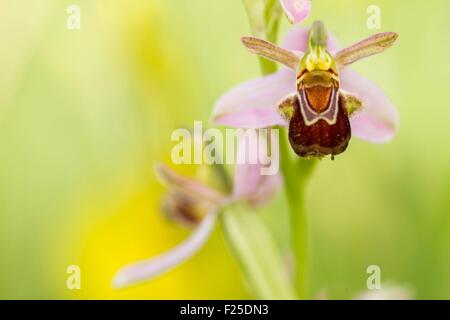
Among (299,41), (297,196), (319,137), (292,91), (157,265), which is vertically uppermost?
(299,41)

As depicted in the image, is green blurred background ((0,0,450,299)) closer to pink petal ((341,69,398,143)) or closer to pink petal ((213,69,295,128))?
pink petal ((341,69,398,143))

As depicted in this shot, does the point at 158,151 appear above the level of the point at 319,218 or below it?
above

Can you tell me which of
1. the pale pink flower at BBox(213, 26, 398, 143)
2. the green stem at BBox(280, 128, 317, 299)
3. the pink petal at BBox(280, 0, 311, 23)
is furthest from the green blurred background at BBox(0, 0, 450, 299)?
the pink petal at BBox(280, 0, 311, 23)

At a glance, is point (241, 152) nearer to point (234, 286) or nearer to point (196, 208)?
point (196, 208)

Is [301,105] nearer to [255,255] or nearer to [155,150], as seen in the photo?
[255,255]

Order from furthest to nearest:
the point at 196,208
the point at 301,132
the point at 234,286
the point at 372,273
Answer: the point at 234,286 → the point at 372,273 → the point at 196,208 → the point at 301,132

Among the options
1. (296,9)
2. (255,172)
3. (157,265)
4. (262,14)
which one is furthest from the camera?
(157,265)

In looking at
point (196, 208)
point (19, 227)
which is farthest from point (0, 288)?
point (196, 208)

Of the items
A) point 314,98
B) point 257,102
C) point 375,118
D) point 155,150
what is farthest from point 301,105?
point 155,150
